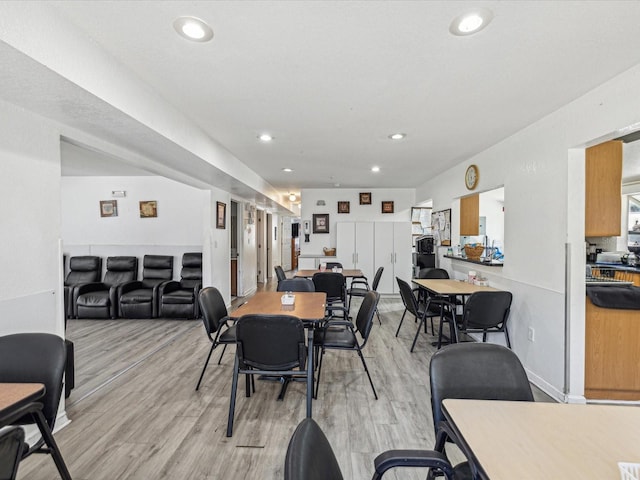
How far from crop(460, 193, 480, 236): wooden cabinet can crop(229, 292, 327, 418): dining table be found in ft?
9.54

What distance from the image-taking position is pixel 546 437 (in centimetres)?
105

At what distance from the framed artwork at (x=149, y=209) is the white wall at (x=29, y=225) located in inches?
149

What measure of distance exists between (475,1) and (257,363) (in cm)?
245

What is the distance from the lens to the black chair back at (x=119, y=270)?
18.9 ft

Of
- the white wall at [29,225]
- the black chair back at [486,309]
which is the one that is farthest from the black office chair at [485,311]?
the white wall at [29,225]

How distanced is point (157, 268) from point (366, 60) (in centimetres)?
521

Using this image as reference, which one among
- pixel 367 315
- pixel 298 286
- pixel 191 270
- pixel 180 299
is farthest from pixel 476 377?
pixel 191 270

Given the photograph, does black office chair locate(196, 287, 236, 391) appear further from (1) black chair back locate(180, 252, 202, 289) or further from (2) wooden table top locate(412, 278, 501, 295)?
(1) black chair back locate(180, 252, 202, 289)

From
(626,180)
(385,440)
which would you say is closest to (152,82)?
(385,440)

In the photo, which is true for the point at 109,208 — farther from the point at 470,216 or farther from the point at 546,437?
the point at 546,437

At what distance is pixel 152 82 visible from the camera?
8.06ft

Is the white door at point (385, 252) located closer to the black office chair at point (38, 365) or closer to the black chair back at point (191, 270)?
the black chair back at point (191, 270)

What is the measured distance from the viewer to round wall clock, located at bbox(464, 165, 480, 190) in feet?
14.7

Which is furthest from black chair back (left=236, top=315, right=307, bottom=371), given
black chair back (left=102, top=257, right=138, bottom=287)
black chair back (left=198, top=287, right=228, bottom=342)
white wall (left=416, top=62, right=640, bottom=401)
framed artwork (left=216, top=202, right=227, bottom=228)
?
black chair back (left=102, top=257, right=138, bottom=287)
